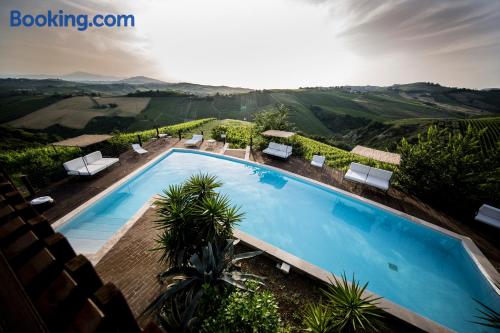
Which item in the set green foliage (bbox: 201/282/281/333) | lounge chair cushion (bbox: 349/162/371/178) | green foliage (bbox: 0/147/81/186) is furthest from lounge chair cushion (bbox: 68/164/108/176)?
lounge chair cushion (bbox: 349/162/371/178)

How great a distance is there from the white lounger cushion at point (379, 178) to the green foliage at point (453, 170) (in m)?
1.04

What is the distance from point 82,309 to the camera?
3.13 ft

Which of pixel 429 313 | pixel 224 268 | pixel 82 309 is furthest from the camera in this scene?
pixel 429 313

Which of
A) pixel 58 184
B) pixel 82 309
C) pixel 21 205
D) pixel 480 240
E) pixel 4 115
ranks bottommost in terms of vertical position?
pixel 4 115

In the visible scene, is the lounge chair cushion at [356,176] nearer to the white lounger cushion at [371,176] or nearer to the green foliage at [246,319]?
the white lounger cushion at [371,176]

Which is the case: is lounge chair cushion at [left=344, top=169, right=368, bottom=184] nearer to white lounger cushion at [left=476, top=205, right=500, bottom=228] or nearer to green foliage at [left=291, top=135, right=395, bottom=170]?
green foliage at [left=291, top=135, right=395, bottom=170]

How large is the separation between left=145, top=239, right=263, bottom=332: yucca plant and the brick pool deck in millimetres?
775

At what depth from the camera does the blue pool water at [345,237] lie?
6.03m

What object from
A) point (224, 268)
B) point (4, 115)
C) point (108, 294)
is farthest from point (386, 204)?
point (4, 115)

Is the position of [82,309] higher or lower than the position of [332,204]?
higher

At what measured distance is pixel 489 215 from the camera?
778 centimetres

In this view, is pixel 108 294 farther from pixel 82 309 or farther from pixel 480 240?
pixel 480 240

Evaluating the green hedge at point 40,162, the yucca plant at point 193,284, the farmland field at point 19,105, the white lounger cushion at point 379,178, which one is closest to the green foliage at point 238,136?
the white lounger cushion at point 379,178

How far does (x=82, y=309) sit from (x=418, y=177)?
12697 mm
